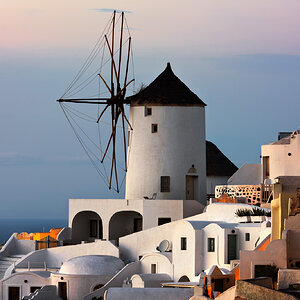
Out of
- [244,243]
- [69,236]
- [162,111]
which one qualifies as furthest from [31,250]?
[244,243]

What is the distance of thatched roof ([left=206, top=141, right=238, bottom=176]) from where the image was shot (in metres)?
54.2

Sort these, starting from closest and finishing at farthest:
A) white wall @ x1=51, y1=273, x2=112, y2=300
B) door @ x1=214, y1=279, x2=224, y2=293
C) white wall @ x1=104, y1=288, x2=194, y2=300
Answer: door @ x1=214, y1=279, x2=224, y2=293, white wall @ x1=104, y1=288, x2=194, y2=300, white wall @ x1=51, y1=273, x2=112, y2=300

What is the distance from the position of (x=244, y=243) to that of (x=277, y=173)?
21.6ft

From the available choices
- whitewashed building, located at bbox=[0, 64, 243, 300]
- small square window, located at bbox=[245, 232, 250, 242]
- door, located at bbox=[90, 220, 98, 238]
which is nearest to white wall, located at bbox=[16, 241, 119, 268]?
whitewashed building, located at bbox=[0, 64, 243, 300]

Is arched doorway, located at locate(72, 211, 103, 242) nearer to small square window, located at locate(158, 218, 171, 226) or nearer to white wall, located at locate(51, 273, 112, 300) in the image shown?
small square window, located at locate(158, 218, 171, 226)

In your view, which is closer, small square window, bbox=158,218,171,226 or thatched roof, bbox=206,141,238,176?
small square window, bbox=158,218,171,226

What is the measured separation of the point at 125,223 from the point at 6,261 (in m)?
5.36

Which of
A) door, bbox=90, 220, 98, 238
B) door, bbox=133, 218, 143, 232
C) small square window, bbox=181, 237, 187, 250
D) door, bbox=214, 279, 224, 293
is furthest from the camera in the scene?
door, bbox=90, 220, 98, 238

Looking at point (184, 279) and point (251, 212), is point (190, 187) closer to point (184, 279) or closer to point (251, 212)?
point (251, 212)

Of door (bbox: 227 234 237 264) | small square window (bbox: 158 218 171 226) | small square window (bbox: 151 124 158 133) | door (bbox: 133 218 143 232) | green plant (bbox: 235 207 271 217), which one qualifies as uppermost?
small square window (bbox: 151 124 158 133)

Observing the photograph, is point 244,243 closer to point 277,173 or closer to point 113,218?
point 277,173

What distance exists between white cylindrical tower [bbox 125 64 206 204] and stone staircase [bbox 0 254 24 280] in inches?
222

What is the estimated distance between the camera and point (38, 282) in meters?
45.6

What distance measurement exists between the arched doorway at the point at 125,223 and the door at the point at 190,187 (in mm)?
2267
